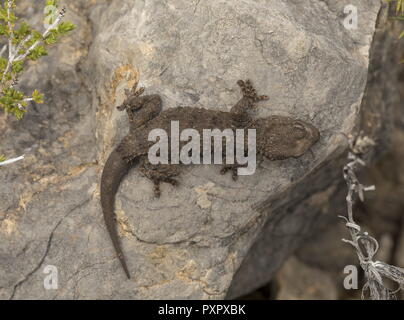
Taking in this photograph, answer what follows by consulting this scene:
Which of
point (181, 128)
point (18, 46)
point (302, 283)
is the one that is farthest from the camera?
point (302, 283)

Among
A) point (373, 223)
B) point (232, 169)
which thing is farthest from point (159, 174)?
→ point (373, 223)

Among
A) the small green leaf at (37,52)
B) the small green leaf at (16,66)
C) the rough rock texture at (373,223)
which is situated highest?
the small green leaf at (37,52)

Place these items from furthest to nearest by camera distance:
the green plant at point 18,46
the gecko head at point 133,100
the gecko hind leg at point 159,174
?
the gecko head at point 133,100 → the gecko hind leg at point 159,174 → the green plant at point 18,46

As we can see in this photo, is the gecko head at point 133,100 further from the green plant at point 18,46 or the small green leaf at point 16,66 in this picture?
the small green leaf at point 16,66

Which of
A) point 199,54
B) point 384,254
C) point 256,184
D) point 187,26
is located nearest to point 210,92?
point 199,54

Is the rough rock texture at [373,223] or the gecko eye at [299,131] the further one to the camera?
the rough rock texture at [373,223]

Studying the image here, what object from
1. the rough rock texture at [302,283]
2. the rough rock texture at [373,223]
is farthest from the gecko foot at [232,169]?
the rough rock texture at [302,283]

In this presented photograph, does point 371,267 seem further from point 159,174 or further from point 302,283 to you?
point 302,283

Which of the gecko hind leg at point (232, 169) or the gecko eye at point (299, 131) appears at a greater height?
the gecko eye at point (299, 131)

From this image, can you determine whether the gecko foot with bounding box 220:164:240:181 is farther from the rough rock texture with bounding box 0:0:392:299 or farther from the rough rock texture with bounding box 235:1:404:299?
the rough rock texture with bounding box 235:1:404:299
